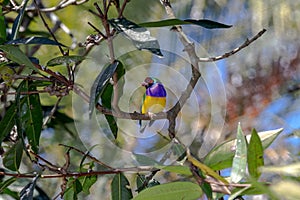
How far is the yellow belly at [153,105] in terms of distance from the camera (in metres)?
0.91

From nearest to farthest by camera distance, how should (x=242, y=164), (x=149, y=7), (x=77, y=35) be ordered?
(x=242, y=164), (x=77, y=35), (x=149, y=7)

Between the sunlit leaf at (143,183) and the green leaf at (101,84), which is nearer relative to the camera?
the green leaf at (101,84)

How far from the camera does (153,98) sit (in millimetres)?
911

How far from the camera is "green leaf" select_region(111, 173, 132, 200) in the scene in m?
0.94

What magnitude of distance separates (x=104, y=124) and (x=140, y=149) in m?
0.09

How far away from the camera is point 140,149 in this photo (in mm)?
1174

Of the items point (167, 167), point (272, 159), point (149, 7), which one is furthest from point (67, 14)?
point (167, 167)

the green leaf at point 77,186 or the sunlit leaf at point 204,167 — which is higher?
the sunlit leaf at point 204,167

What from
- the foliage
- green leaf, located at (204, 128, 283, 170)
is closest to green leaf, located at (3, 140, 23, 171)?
the foliage

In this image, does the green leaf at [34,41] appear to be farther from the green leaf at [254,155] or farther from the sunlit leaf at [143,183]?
the green leaf at [254,155]

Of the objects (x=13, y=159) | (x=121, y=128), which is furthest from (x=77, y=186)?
(x=121, y=128)

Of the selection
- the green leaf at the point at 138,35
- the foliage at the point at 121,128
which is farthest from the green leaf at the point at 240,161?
the green leaf at the point at 138,35

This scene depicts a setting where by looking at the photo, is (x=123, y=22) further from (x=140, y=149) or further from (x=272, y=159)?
(x=272, y=159)

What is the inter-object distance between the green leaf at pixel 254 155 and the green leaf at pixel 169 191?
0.22 ft
